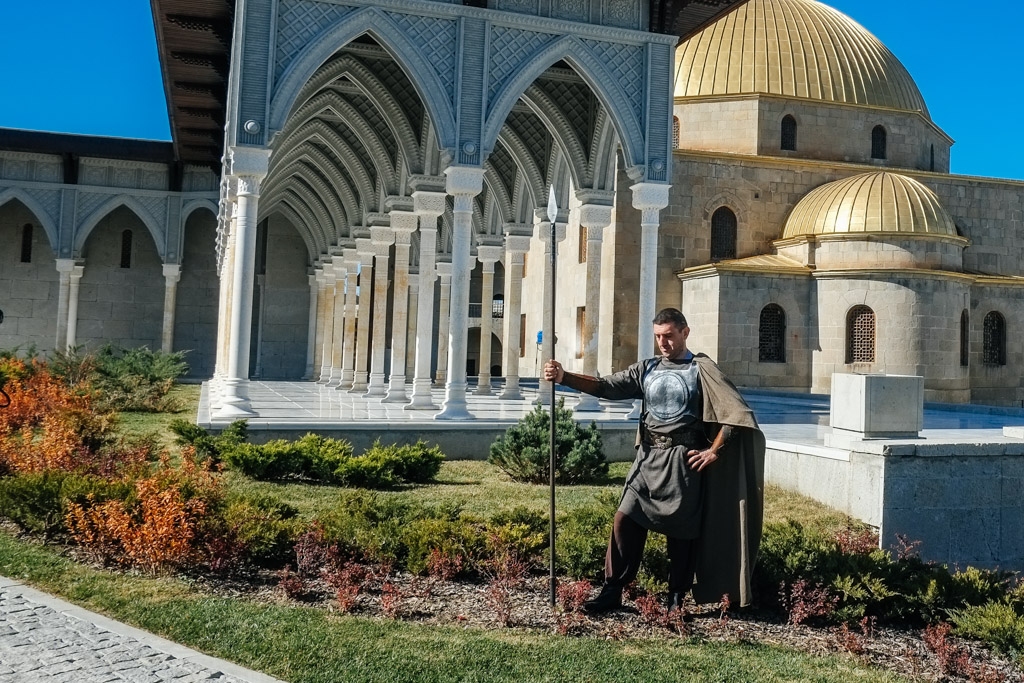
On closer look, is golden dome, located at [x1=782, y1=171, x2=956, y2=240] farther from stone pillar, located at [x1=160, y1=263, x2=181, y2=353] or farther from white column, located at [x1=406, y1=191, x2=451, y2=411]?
stone pillar, located at [x1=160, y1=263, x2=181, y2=353]

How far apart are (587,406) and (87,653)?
1153cm

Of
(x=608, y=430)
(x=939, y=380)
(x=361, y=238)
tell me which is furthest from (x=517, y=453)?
(x=939, y=380)

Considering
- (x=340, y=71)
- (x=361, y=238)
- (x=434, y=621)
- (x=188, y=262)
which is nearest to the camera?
(x=434, y=621)

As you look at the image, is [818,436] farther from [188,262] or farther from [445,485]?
[188,262]

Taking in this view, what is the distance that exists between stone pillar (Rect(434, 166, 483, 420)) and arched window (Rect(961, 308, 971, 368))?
1628 cm

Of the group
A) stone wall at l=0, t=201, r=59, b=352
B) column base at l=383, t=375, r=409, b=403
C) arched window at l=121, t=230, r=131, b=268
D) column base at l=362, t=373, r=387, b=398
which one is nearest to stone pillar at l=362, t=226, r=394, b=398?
column base at l=362, t=373, r=387, b=398

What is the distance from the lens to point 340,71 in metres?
14.5

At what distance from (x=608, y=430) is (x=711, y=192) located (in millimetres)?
13609

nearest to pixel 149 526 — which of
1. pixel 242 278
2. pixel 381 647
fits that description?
pixel 381 647

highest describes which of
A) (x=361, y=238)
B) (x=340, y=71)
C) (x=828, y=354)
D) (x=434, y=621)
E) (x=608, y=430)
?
(x=340, y=71)

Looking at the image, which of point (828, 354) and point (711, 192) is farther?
point (711, 192)

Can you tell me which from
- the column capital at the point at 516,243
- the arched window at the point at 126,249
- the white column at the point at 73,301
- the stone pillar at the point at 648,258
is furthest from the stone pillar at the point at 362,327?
the arched window at the point at 126,249

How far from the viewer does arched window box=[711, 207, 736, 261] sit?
2378 cm

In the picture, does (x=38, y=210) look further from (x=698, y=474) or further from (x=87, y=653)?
(x=698, y=474)
